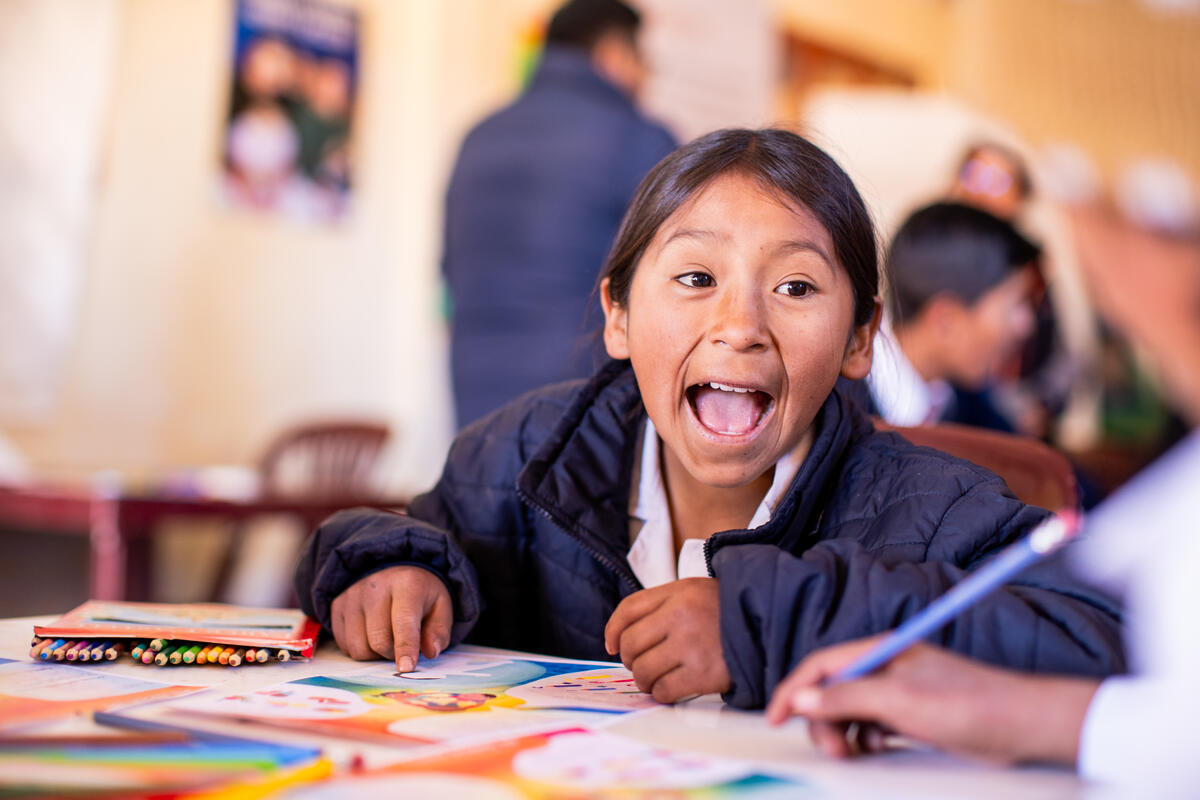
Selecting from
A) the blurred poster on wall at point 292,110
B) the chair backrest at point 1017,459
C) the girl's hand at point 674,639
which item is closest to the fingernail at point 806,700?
the girl's hand at point 674,639

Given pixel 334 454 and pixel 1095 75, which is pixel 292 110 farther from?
pixel 1095 75

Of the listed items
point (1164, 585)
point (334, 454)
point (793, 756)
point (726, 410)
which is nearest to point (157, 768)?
point (793, 756)

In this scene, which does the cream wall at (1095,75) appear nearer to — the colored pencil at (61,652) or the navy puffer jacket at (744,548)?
the navy puffer jacket at (744,548)

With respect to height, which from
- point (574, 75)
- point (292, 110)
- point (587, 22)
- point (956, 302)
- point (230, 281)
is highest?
point (292, 110)

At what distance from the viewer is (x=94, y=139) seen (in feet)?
9.89

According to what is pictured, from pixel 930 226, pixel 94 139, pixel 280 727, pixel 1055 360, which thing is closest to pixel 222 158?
pixel 94 139

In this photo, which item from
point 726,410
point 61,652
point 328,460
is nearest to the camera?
point 61,652

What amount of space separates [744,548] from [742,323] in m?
0.27

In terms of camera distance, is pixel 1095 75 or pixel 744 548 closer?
pixel 1095 75

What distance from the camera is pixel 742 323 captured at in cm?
89

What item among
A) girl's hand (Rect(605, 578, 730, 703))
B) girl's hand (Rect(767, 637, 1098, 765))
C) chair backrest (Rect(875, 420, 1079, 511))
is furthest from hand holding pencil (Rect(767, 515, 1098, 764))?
chair backrest (Rect(875, 420, 1079, 511))

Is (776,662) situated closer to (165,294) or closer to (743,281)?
(743,281)

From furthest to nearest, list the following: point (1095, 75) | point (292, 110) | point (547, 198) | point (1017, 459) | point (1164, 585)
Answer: point (292, 110)
point (547, 198)
point (1017, 459)
point (1164, 585)
point (1095, 75)

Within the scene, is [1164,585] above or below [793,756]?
above
